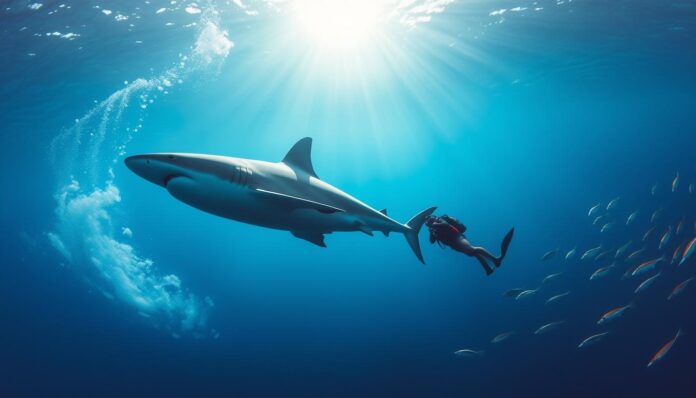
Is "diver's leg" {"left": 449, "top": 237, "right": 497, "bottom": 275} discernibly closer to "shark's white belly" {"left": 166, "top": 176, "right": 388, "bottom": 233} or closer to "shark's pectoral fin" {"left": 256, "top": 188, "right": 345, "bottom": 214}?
"shark's white belly" {"left": 166, "top": 176, "right": 388, "bottom": 233}

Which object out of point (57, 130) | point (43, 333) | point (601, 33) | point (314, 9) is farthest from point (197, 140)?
point (43, 333)

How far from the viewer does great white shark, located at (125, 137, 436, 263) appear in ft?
12.3

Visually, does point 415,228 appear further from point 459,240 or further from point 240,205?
point 240,205

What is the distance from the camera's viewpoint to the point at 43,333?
127ft

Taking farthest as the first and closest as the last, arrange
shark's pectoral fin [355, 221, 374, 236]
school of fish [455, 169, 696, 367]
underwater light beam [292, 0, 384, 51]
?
1. underwater light beam [292, 0, 384, 51]
2. school of fish [455, 169, 696, 367]
3. shark's pectoral fin [355, 221, 374, 236]

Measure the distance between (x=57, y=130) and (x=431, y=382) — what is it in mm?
36240

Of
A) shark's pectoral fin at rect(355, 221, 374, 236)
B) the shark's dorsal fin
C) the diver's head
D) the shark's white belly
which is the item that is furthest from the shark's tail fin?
the shark's dorsal fin

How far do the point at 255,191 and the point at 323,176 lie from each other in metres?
46.4

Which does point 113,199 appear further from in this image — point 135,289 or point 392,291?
point 392,291

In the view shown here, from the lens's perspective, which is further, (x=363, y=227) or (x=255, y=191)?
(x=363, y=227)

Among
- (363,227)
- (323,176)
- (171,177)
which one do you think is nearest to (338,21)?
(363,227)

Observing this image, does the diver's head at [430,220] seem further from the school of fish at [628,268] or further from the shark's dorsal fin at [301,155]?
the school of fish at [628,268]

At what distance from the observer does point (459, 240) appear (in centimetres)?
557

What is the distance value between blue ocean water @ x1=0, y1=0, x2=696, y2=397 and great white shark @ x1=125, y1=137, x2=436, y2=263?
1114 centimetres
